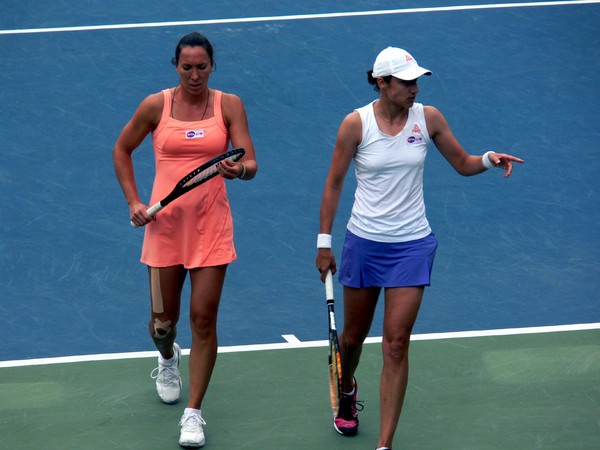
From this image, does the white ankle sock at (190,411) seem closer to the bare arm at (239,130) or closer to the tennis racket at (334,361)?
the tennis racket at (334,361)

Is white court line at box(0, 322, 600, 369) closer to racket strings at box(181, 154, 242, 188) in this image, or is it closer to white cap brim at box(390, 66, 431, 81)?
racket strings at box(181, 154, 242, 188)

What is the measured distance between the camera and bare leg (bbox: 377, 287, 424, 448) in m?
6.09

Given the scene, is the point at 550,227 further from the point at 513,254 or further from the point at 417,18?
the point at 417,18

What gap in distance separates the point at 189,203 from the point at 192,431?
122cm

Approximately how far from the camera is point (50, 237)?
933 cm

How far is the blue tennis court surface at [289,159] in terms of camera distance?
329 inches

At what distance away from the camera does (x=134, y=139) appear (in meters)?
6.60

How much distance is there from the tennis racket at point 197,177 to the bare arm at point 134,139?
0.11 metres

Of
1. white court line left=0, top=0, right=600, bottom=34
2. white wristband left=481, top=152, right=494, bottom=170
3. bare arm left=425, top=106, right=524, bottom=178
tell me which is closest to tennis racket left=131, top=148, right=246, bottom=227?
bare arm left=425, top=106, right=524, bottom=178

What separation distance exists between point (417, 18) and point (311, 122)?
8.49 feet

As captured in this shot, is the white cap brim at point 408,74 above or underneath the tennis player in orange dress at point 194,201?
above

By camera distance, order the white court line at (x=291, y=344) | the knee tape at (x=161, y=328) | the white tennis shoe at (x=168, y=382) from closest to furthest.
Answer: the knee tape at (x=161, y=328)
the white tennis shoe at (x=168, y=382)
the white court line at (x=291, y=344)

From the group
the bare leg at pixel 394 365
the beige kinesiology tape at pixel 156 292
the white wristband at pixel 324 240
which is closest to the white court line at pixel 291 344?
the beige kinesiology tape at pixel 156 292

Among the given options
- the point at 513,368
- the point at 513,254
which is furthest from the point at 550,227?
the point at 513,368
